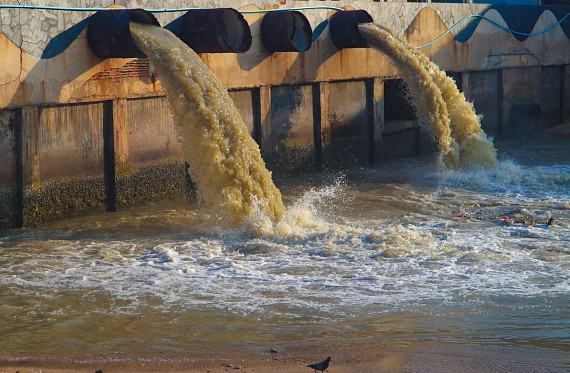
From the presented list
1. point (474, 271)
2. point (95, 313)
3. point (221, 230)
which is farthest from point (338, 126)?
point (95, 313)

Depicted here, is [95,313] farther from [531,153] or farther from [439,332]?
[531,153]

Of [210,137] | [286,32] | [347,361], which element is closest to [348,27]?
[286,32]

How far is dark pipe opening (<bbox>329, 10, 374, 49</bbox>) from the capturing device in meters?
14.7

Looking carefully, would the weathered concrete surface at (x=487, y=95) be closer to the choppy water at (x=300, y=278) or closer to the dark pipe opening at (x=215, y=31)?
the choppy water at (x=300, y=278)

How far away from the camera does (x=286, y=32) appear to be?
13445 millimetres

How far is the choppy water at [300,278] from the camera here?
6.94m

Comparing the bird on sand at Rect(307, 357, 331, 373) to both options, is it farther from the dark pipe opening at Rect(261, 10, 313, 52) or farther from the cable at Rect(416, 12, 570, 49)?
the cable at Rect(416, 12, 570, 49)

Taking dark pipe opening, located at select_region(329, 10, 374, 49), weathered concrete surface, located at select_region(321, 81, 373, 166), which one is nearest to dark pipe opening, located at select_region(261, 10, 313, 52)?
dark pipe opening, located at select_region(329, 10, 374, 49)

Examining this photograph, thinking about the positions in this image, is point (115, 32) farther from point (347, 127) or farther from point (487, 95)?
point (487, 95)

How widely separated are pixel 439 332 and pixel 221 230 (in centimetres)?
399

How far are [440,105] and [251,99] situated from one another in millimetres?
3067

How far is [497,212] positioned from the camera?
461 inches

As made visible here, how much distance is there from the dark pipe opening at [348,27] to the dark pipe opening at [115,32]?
408cm

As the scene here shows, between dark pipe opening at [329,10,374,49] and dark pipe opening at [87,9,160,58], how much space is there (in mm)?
4076
